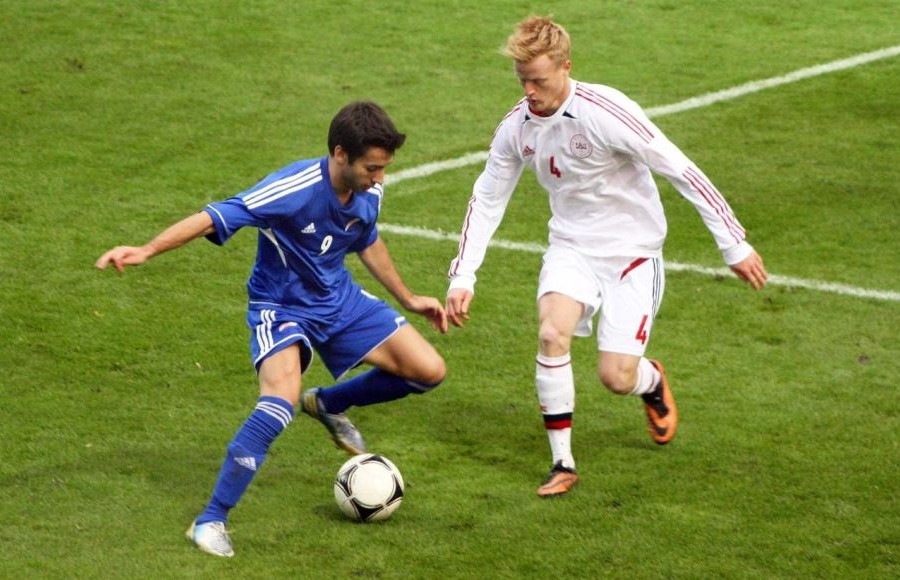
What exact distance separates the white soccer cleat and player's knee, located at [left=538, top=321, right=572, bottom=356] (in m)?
1.76

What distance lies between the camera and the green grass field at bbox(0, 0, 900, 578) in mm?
6973

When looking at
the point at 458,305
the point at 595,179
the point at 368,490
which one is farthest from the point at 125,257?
the point at 595,179

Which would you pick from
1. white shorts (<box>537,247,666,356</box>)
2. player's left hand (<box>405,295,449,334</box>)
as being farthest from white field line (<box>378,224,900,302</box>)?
player's left hand (<box>405,295,449,334</box>)

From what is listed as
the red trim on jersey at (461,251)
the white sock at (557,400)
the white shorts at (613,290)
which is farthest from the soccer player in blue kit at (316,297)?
the white shorts at (613,290)

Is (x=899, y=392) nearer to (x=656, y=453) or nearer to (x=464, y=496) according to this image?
(x=656, y=453)

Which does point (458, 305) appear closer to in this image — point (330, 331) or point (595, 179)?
point (330, 331)

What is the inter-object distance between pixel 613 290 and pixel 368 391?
4.35ft

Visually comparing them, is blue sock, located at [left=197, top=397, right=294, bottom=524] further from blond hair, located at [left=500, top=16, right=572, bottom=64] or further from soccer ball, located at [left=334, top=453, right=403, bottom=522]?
blond hair, located at [left=500, top=16, right=572, bottom=64]

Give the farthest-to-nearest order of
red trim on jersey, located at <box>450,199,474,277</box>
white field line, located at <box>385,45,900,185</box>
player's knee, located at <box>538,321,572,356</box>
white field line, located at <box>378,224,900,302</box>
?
1. white field line, located at <box>385,45,900,185</box>
2. white field line, located at <box>378,224,900,302</box>
3. red trim on jersey, located at <box>450,199,474,277</box>
4. player's knee, located at <box>538,321,572,356</box>

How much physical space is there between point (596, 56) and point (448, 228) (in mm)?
4213

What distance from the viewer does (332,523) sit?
7.10m

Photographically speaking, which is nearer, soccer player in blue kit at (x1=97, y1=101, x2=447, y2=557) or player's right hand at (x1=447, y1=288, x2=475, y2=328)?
soccer player in blue kit at (x1=97, y1=101, x2=447, y2=557)

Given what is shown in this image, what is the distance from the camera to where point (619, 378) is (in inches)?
300

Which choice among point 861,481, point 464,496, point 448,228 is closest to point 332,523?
point 464,496
